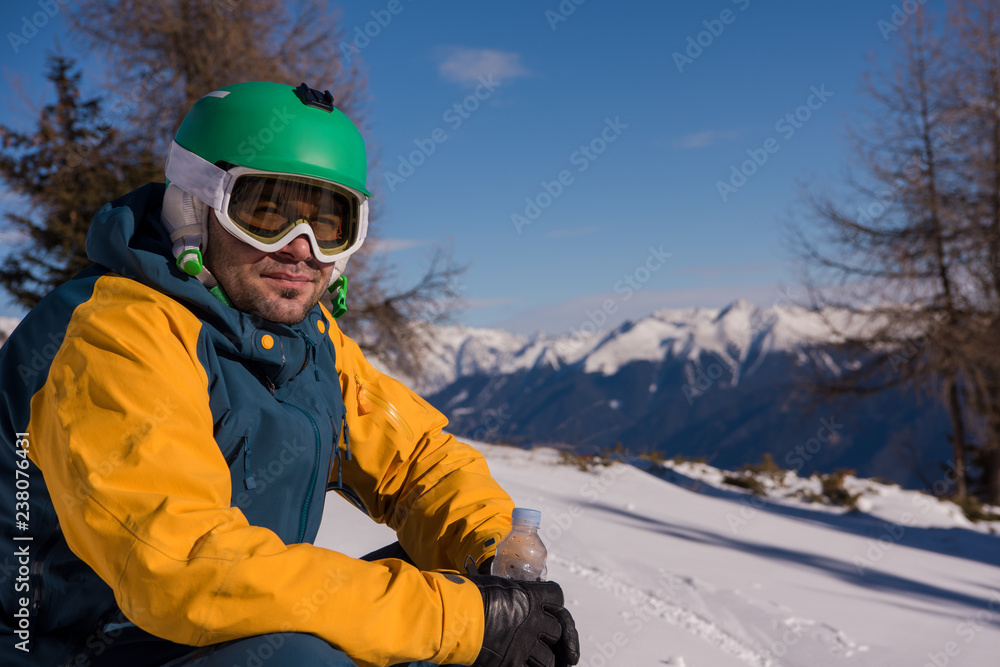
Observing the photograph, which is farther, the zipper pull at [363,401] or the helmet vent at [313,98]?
the zipper pull at [363,401]

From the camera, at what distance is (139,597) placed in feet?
3.93

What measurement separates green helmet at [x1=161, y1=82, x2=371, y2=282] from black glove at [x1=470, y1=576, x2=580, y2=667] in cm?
99

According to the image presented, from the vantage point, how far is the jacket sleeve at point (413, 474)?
1971 mm

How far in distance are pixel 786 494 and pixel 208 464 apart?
11120 mm

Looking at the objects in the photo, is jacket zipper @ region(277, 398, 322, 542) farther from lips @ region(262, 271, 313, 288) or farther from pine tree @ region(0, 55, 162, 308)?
pine tree @ region(0, 55, 162, 308)

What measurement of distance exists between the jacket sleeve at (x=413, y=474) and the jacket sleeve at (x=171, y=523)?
55 centimetres

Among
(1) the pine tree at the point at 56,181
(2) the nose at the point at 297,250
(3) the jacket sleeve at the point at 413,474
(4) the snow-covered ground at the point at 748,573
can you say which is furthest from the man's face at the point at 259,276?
(1) the pine tree at the point at 56,181

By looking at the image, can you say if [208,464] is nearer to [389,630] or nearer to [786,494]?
[389,630]

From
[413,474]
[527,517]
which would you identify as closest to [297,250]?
[413,474]

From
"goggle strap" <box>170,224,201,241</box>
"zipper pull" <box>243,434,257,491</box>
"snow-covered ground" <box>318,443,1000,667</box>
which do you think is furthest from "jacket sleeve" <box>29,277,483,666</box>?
"snow-covered ground" <box>318,443,1000,667</box>

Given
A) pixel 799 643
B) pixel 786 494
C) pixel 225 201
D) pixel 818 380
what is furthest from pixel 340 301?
pixel 818 380

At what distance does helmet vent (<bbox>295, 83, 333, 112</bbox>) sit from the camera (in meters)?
1.85

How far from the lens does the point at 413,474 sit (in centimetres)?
209

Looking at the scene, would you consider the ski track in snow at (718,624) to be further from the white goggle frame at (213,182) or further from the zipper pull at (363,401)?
the white goggle frame at (213,182)
